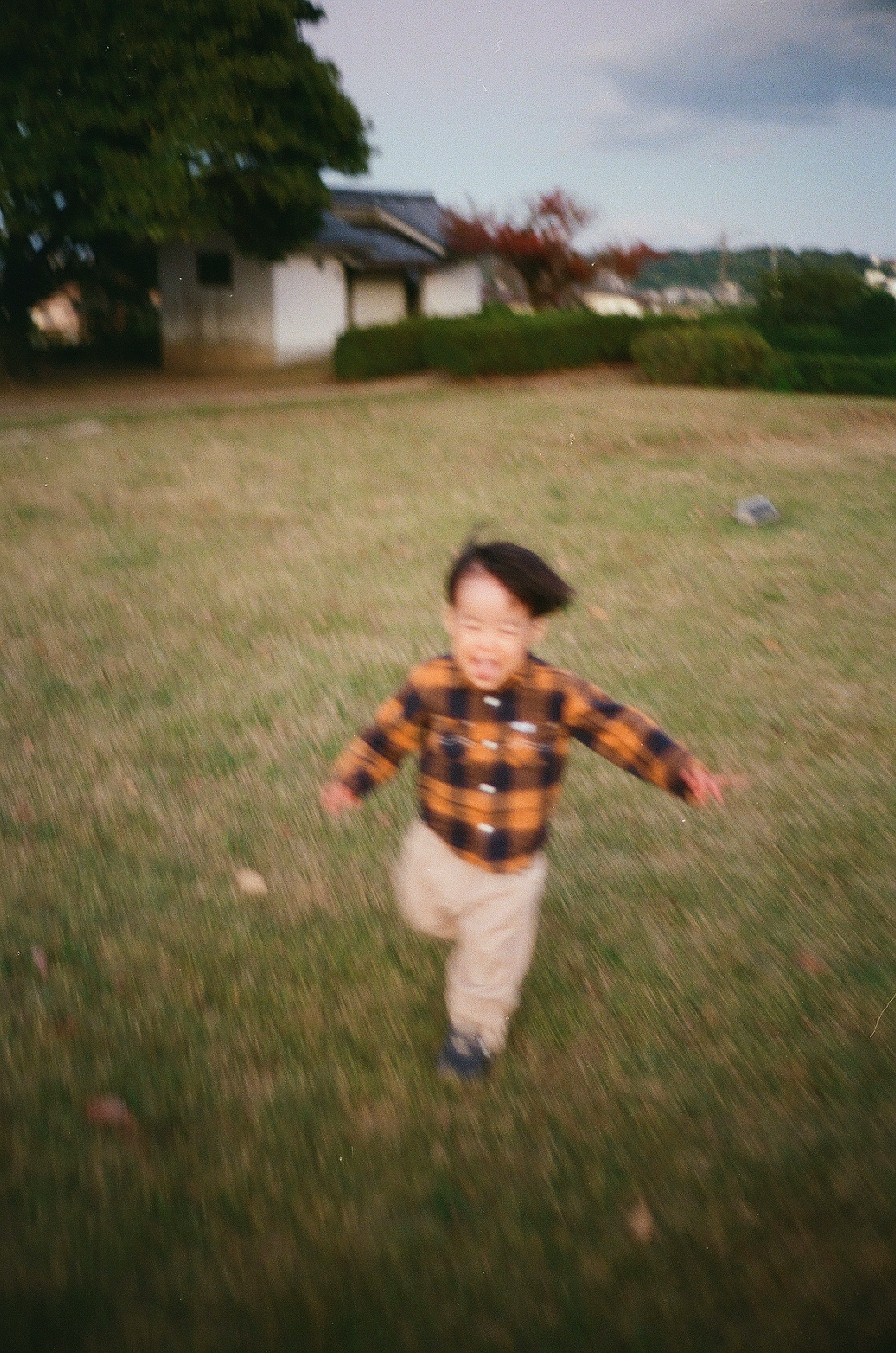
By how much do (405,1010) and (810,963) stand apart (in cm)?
126

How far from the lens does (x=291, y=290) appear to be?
23.3m

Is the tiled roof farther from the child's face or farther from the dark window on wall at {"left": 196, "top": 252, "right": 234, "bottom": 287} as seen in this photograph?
the child's face

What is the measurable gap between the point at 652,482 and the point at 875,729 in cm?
548

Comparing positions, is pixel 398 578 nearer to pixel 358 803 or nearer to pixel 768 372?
pixel 358 803

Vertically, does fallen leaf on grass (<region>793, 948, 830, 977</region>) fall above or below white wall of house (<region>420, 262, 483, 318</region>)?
below

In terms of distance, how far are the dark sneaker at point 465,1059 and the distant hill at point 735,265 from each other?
20.1 m

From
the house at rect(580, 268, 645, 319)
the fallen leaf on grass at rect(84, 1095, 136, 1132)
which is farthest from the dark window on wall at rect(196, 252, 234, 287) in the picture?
the fallen leaf on grass at rect(84, 1095, 136, 1132)

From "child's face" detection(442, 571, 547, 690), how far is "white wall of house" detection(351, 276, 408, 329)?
79.8 feet

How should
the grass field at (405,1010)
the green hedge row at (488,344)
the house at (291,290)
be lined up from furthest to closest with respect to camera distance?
the house at (291,290), the green hedge row at (488,344), the grass field at (405,1010)

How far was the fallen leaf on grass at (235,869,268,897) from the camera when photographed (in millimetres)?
3217

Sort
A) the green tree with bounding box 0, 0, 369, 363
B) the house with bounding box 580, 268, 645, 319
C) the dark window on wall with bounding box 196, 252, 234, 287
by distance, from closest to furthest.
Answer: the green tree with bounding box 0, 0, 369, 363 < the house with bounding box 580, 268, 645, 319 < the dark window on wall with bounding box 196, 252, 234, 287

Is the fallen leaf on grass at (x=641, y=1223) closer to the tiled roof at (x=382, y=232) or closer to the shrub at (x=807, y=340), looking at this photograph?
the shrub at (x=807, y=340)

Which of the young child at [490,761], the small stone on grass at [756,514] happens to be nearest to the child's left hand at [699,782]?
the young child at [490,761]

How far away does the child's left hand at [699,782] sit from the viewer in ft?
7.45
